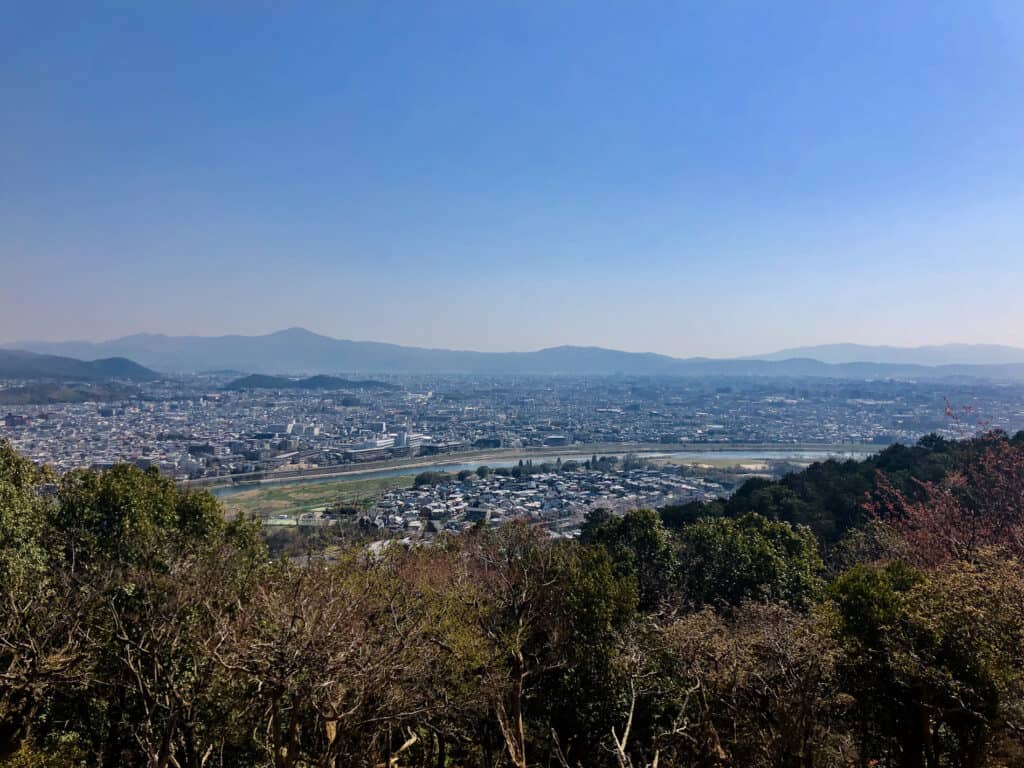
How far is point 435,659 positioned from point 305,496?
26398mm

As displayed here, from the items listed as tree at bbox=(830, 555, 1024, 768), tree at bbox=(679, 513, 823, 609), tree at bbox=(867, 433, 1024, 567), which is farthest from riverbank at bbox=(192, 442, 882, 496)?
tree at bbox=(830, 555, 1024, 768)

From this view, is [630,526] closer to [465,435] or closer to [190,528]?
[190,528]

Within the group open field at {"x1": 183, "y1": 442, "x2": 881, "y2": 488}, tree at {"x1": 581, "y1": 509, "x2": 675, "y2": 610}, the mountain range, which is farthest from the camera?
the mountain range

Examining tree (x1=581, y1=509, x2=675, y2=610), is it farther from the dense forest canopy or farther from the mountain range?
the mountain range

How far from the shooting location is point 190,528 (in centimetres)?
888

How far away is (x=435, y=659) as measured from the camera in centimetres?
553

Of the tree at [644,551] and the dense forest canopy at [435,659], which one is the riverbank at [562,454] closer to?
the tree at [644,551]

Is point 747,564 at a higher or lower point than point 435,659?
lower

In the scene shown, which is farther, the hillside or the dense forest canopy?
the hillside

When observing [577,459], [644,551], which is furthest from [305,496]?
[644,551]

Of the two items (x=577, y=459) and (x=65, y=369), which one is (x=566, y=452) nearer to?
(x=577, y=459)

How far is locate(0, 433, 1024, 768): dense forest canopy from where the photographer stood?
4.50m

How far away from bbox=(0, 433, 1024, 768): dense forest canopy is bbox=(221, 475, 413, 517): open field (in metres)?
18.3

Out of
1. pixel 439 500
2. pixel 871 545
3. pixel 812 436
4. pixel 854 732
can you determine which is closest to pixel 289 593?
pixel 854 732
